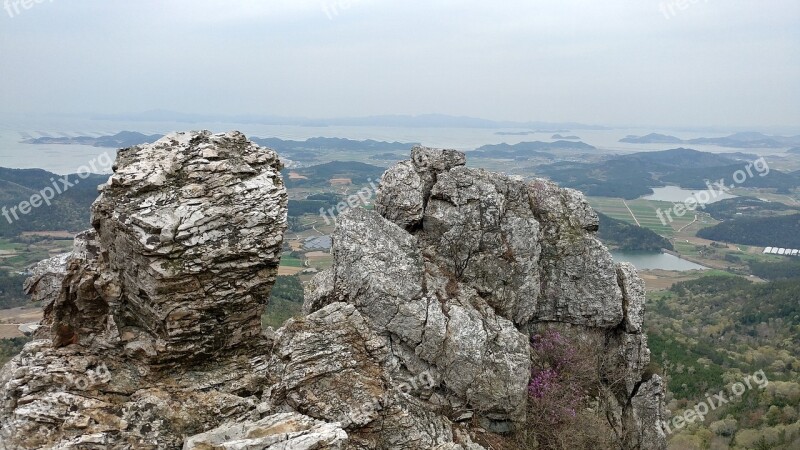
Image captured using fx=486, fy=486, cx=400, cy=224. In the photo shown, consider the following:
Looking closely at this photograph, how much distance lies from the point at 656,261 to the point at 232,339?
157m

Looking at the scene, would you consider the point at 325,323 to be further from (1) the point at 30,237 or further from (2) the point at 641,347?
(1) the point at 30,237

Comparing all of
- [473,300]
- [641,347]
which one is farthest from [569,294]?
[473,300]

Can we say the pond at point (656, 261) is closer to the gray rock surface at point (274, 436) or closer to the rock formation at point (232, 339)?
the rock formation at point (232, 339)

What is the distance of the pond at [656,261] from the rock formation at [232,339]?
132289 mm

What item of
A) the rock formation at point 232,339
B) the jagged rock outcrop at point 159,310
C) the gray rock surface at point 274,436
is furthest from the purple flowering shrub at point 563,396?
the jagged rock outcrop at point 159,310

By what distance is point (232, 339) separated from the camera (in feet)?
35.7

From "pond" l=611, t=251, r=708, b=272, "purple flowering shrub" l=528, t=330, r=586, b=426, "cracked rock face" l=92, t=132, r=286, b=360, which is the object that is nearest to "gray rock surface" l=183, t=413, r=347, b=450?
"cracked rock face" l=92, t=132, r=286, b=360

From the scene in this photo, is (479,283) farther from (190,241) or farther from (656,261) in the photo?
(656,261)

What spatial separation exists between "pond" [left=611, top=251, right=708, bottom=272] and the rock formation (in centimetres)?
13229

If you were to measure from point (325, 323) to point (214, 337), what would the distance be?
281 cm

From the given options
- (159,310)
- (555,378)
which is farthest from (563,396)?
(159,310)

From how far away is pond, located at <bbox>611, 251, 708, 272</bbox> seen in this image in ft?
452

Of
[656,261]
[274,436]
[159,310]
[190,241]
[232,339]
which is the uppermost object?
[190,241]

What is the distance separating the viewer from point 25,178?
171500 mm
